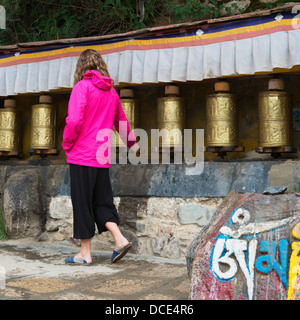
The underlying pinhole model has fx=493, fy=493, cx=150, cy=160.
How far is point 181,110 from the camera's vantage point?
13.4 ft

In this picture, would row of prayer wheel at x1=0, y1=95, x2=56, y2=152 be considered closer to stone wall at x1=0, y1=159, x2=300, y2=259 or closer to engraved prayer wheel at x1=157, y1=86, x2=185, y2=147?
stone wall at x1=0, y1=159, x2=300, y2=259

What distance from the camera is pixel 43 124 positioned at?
4609 mm

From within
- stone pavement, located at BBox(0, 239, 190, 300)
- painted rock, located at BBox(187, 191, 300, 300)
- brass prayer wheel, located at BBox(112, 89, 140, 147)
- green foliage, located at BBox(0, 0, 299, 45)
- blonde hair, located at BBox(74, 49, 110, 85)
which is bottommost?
stone pavement, located at BBox(0, 239, 190, 300)

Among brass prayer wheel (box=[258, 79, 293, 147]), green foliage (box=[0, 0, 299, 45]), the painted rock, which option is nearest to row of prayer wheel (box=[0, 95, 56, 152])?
green foliage (box=[0, 0, 299, 45])

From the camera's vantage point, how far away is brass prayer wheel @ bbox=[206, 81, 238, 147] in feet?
12.5

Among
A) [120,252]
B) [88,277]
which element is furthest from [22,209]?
[88,277]

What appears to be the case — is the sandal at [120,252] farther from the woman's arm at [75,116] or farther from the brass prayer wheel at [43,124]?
the brass prayer wheel at [43,124]

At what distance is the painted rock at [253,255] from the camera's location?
2.04 metres

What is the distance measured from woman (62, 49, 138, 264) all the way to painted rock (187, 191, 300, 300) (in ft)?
4.40

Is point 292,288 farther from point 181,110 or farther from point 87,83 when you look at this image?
point 181,110

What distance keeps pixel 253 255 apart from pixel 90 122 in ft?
5.53

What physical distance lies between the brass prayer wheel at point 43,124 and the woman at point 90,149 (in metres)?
1.23

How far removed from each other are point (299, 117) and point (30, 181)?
2.44 metres

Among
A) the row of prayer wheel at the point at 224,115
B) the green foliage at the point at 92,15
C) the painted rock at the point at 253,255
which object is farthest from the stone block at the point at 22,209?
the painted rock at the point at 253,255
